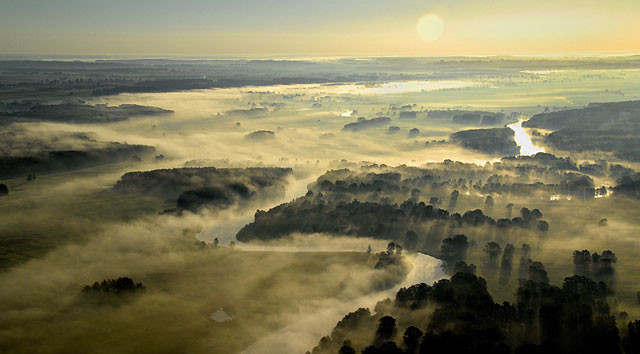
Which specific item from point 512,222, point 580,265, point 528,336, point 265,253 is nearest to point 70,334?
point 265,253

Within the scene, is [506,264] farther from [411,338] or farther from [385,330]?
[385,330]

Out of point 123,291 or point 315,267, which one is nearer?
point 123,291

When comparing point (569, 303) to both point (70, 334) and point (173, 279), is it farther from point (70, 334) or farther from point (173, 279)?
point (70, 334)

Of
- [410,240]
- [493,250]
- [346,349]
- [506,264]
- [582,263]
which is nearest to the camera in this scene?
[346,349]

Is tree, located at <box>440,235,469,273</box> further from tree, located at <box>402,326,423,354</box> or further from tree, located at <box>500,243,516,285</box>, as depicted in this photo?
tree, located at <box>402,326,423,354</box>

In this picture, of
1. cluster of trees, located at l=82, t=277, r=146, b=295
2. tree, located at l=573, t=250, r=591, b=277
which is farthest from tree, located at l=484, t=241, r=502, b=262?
cluster of trees, located at l=82, t=277, r=146, b=295

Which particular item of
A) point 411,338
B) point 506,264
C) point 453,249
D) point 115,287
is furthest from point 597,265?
point 115,287

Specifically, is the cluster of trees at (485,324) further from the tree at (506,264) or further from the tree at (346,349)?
the tree at (506,264)

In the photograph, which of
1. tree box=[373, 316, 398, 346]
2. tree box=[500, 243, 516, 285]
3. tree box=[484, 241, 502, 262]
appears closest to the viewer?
tree box=[373, 316, 398, 346]
